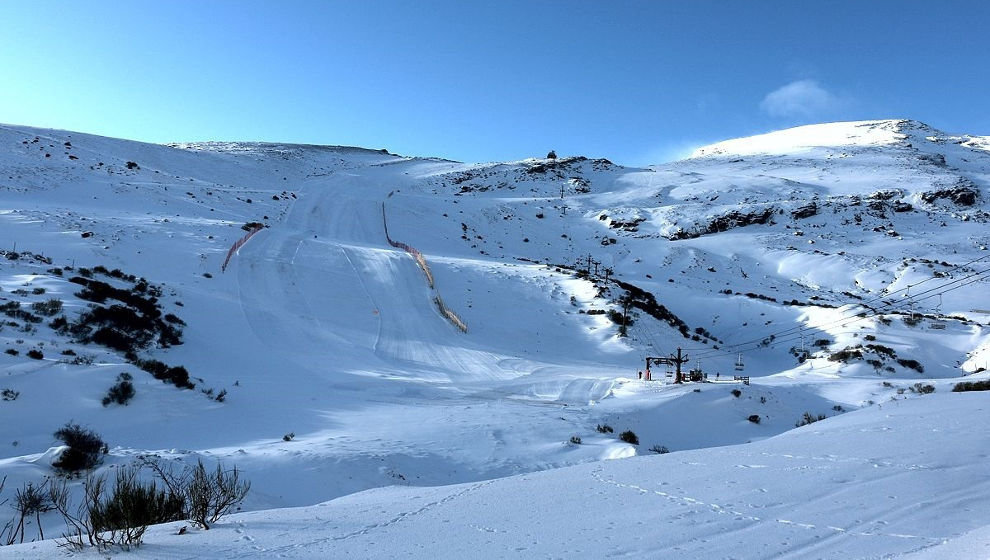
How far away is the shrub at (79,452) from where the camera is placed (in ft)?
25.7

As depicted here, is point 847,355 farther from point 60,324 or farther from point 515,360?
point 60,324

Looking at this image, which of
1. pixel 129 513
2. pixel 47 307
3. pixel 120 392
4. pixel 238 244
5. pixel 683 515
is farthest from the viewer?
pixel 238 244

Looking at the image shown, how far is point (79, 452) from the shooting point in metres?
8.08

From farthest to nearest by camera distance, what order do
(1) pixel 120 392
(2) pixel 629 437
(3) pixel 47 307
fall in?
(3) pixel 47 307, (2) pixel 629 437, (1) pixel 120 392

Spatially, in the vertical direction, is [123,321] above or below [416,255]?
below

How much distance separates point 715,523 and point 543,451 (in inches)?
301

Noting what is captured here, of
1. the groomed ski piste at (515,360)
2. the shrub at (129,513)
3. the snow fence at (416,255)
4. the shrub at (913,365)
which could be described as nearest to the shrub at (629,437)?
the groomed ski piste at (515,360)

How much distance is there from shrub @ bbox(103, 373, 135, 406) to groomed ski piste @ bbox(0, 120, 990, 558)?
0.22 metres

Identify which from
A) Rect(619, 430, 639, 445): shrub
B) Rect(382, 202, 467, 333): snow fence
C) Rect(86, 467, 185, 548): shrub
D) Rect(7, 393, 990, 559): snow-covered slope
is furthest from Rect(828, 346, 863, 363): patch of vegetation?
Rect(86, 467, 185, 548): shrub

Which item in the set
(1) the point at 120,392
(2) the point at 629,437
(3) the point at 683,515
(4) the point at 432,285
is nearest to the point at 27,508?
(1) the point at 120,392

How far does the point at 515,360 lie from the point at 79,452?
17.2 meters

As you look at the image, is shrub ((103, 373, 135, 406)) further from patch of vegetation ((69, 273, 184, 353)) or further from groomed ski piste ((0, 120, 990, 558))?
patch of vegetation ((69, 273, 184, 353))

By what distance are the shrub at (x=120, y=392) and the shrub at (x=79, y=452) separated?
274cm

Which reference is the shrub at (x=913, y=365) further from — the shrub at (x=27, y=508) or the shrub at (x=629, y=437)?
the shrub at (x=27, y=508)
